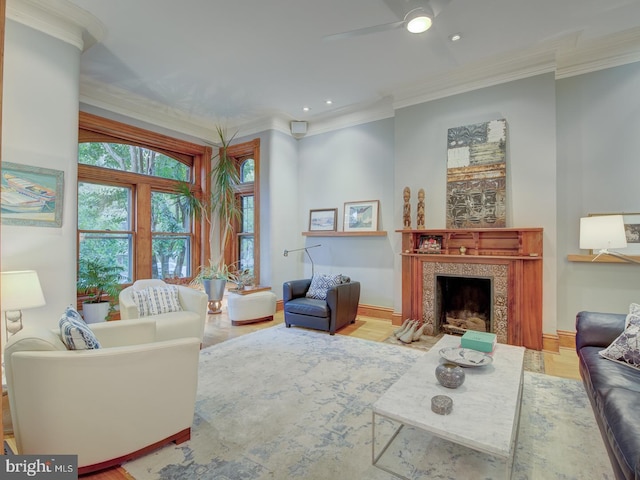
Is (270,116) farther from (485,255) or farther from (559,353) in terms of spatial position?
(559,353)

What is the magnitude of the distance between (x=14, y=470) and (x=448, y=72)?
510cm

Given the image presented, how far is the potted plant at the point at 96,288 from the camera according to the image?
411 centimetres

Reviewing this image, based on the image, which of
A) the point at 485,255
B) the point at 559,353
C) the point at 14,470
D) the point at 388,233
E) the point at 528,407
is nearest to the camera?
the point at 14,470

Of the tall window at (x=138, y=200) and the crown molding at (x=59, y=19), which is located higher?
the crown molding at (x=59, y=19)

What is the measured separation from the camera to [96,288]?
433 centimetres

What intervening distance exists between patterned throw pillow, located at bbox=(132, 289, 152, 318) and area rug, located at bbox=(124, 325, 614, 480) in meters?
0.86

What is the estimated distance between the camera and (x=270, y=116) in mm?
5465

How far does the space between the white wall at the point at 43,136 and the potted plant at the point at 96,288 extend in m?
Result: 1.05

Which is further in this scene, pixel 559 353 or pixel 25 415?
pixel 559 353

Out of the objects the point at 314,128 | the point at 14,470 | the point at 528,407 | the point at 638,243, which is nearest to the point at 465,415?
the point at 528,407

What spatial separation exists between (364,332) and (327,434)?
2.30 m

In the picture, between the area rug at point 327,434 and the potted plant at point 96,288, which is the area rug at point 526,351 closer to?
the area rug at point 327,434

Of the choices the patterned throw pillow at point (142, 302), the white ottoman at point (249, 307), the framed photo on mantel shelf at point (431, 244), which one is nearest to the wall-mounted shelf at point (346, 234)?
the framed photo on mantel shelf at point (431, 244)

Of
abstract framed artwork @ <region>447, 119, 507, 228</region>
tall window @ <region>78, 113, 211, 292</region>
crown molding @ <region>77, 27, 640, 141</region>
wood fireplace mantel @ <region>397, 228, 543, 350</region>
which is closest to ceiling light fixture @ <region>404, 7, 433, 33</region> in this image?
crown molding @ <region>77, 27, 640, 141</region>
